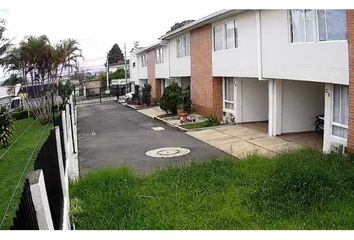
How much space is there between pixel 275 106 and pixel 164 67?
14.8 metres

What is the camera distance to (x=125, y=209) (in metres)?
6.50

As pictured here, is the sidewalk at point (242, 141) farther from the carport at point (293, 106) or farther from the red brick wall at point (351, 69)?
the red brick wall at point (351, 69)

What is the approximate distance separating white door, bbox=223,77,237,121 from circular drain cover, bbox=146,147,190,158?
499cm

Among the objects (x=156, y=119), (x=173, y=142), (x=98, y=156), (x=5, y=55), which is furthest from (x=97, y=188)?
(x=5, y=55)

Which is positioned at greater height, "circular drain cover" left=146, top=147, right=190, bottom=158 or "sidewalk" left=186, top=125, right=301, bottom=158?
"sidewalk" left=186, top=125, right=301, bottom=158

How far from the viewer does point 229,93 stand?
1759cm

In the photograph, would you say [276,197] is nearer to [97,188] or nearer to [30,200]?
[97,188]

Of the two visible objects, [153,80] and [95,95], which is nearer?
[153,80]

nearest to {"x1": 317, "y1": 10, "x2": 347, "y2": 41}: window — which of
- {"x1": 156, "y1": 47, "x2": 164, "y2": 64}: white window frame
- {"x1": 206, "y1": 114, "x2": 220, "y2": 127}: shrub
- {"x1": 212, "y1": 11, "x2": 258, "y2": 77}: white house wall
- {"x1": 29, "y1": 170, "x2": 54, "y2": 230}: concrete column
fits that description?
{"x1": 212, "y1": 11, "x2": 258, "y2": 77}: white house wall

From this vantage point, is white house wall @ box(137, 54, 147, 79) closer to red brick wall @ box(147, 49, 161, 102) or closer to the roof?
red brick wall @ box(147, 49, 161, 102)

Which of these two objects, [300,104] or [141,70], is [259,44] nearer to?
[300,104]

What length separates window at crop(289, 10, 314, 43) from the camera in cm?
1076

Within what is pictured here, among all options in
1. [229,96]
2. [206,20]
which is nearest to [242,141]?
[229,96]

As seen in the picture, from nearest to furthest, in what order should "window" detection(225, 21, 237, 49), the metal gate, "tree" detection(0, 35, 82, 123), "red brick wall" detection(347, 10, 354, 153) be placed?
"red brick wall" detection(347, 10, 354, 153) → "window" detection(225, 21, 237, 49) → "tree" detection(0, 35, 82, 123) → the metal gate
